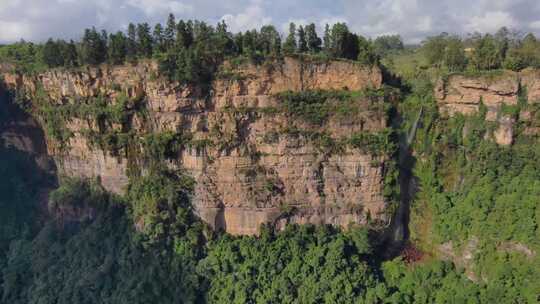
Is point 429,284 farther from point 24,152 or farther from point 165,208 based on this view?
point 24,152

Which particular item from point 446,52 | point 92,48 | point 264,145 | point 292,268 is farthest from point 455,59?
point 92,48

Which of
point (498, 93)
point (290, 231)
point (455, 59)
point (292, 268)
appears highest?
point (455, 59)

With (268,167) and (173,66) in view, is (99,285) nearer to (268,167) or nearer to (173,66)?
(268,167)

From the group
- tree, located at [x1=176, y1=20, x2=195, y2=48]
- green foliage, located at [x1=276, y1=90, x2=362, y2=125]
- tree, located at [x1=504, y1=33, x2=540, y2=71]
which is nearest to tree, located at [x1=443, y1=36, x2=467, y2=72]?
tree, located at [x1=504, y1=33, x2=540, y2=71]

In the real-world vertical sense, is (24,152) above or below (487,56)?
below

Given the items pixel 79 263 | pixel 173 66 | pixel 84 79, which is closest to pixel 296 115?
pixel 173 66

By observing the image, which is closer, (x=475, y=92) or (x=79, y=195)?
(x=475, y=92)

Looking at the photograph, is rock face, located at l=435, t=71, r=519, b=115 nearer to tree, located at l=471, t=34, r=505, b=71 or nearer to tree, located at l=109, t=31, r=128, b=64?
tree, located at l=471, t=34, r=505, b=71
